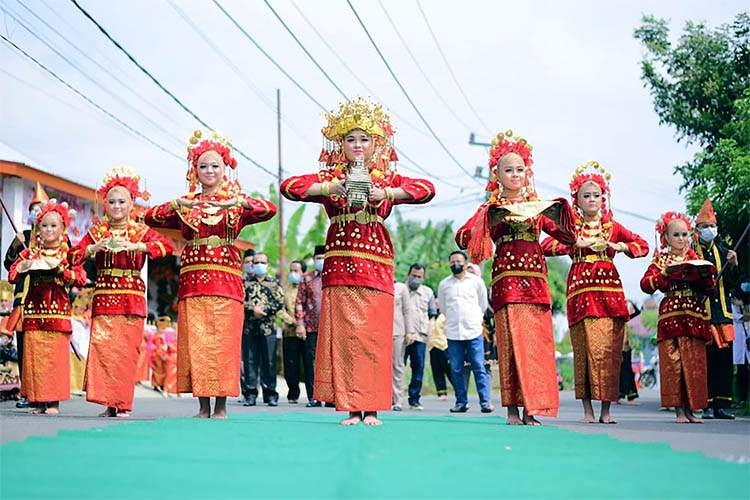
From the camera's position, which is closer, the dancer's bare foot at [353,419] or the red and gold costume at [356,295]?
the dancer's bare foot at [353,419]

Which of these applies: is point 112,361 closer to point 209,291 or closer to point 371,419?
point 209,291

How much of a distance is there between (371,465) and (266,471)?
49 centimetres

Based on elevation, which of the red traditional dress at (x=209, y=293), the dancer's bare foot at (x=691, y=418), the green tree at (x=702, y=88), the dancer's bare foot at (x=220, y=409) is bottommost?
the dancer's bare foot at (x=691, y=418)

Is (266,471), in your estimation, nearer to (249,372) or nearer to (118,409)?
(118,409)

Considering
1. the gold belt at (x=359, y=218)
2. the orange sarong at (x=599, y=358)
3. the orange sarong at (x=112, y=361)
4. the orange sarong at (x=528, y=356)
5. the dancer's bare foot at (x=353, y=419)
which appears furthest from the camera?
the orange sarong at (x=112, y=361)

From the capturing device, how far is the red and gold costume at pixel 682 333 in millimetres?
8562

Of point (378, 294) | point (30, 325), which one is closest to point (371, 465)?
point (378, 294)

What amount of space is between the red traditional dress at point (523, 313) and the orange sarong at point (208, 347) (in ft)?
6.70

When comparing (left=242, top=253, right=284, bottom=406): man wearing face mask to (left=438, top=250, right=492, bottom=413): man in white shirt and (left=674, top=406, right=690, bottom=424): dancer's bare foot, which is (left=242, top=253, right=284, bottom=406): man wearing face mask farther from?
(left=674, top=406, right=690, bottom=424): dancer's bare foot

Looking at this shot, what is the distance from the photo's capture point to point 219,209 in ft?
24.0

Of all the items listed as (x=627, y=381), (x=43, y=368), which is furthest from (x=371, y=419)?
(x=627, y=381)

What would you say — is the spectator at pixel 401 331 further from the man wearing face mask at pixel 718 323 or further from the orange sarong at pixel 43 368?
the orange sarong at pixel 43 368

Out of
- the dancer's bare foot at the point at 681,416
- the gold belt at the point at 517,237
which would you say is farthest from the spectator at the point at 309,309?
the dancer's bare foot at the point at 681,416

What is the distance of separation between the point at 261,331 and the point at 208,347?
5.20 metres
